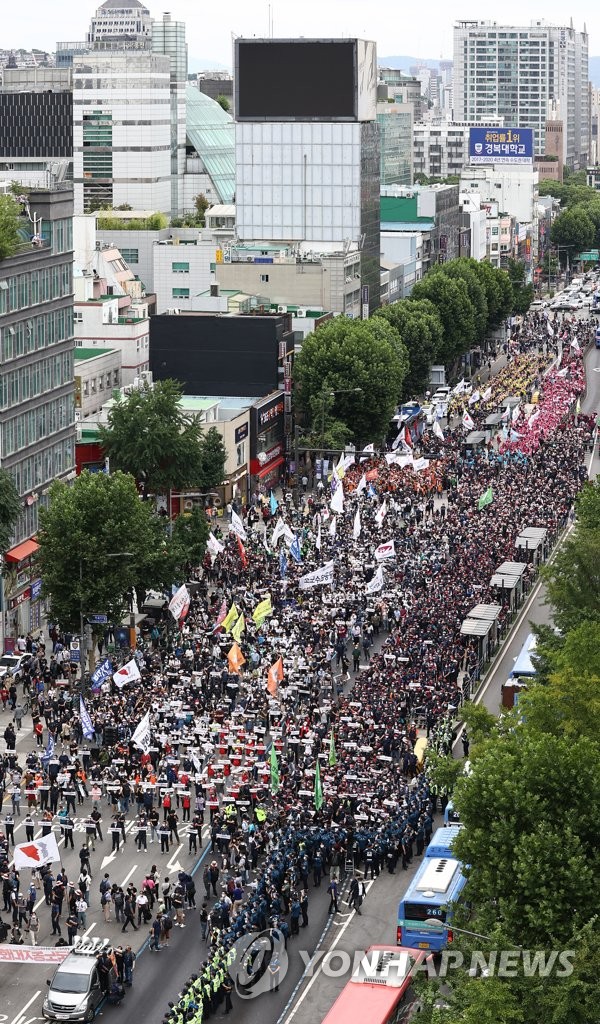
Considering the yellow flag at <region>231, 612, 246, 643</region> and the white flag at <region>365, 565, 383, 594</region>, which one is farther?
the white flag at <region>365, 565, 383, 594</region>

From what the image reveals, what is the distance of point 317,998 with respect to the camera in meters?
55.9

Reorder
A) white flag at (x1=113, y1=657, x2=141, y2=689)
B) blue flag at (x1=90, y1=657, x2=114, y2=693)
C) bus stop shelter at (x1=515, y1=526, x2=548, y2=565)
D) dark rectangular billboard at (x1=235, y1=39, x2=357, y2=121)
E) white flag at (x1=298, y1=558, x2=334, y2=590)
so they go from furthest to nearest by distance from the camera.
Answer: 1. dark rectangular billboard at (x1=235, y1=39, x2=357, y2=121)
2. bus stop shelter at (x1=515, y1=526, x2=548, y2=565)
3. white flag at (x1=298, y1=558, x2=334, y2=590)
4. blue flag at (x1=90, y1=657, x2=114, y2=693)
5. white flag at (x1=113, y1=657, x2=141, y2=689)

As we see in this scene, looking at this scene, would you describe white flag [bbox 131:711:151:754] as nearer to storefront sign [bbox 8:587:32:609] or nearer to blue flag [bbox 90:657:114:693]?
blue flag [bbox 90:657:114:693]

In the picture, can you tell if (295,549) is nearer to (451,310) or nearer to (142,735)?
(142,735)

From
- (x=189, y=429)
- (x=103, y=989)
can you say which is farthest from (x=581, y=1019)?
(x=189, y=429)

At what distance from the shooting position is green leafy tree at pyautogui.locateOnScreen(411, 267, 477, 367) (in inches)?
7269

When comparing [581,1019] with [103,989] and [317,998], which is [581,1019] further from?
[103,989]

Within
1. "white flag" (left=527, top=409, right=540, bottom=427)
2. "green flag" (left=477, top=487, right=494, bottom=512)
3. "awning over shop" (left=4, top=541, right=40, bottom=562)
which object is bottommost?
"awning over shop" (left=4, top=541, right=40, bottom=562)

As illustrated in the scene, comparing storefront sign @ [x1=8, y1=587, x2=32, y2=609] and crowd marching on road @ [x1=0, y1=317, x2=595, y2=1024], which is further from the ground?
storefront sign @ [x1=8, y1=587, x2=32, y2=609]

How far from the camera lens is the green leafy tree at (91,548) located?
3403 inches

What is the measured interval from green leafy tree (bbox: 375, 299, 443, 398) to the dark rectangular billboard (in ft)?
113

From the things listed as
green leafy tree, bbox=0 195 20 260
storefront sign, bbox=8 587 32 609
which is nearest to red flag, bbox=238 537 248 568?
storefront sign, bbox=8 587 32 609

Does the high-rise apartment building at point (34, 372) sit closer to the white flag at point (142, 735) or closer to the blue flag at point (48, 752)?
the blue flag at point (48, 752)

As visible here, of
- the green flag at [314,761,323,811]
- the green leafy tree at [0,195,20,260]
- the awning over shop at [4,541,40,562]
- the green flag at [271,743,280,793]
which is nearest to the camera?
the green flag at [314,761,323,811]
